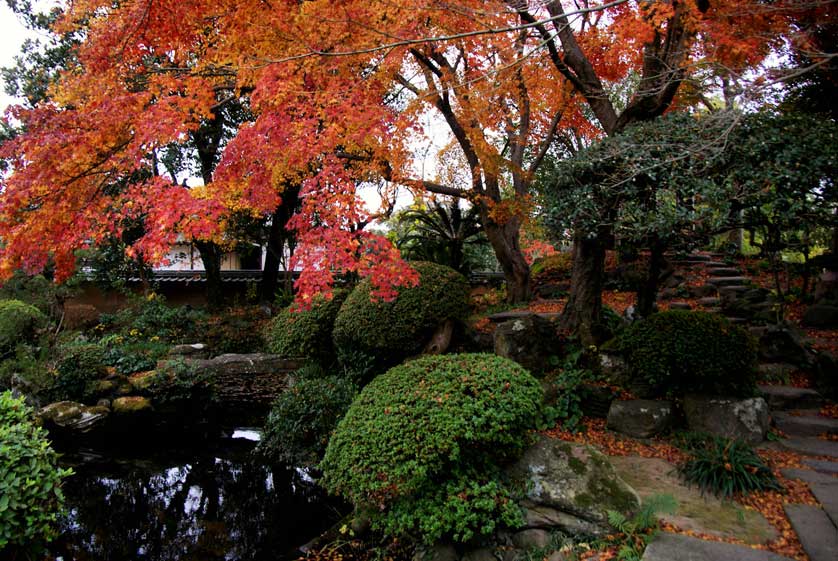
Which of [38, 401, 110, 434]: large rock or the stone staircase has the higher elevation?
the stone staircase

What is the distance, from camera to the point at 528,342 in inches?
244

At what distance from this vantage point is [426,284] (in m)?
6.74

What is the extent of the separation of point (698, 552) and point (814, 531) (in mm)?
900

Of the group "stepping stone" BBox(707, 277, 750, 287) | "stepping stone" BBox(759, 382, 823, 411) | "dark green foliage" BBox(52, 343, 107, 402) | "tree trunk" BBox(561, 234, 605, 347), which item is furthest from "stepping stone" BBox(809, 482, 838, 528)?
"dark green foliage" BBox(52, 343, 107, 402)

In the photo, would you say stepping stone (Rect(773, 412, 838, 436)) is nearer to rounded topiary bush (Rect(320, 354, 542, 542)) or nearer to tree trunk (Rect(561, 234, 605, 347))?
tree trunk (Rect(561, 234, 605, 347))

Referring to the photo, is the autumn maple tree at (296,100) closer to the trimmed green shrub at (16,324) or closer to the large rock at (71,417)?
the large rock at (71,417)

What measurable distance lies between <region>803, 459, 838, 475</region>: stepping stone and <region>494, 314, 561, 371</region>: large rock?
2.61 m

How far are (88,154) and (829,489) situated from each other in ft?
26.0

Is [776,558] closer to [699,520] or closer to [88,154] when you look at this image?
[699,520]

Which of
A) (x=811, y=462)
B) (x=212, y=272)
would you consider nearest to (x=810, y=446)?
(x=811, y=462)

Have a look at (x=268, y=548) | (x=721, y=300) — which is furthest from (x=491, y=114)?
(x=268, y=548)

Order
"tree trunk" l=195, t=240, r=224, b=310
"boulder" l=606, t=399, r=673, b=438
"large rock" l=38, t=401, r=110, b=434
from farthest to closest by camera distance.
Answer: "tree trunk" l=195, t=240, r=224, b=310
"large rock" l=38, t=401, r=110, b=434
"boulder" l=606, t=399, r=673, b=438

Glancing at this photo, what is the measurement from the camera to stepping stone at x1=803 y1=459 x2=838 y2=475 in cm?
418

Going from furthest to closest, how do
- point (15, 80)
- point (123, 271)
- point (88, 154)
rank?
point (123, 271) < point (15, 80) < point (88, 154)
